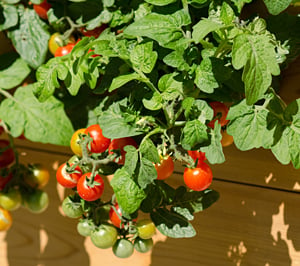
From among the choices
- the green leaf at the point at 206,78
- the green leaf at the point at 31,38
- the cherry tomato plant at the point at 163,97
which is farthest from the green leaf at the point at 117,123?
the green leaf at the point at 31,38

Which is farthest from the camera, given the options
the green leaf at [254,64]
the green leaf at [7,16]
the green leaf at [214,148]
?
the green leaf at [7,16]

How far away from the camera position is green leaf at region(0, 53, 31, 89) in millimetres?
812

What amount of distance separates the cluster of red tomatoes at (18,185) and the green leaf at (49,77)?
0.68 feet

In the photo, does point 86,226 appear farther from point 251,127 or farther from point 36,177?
point 251,127

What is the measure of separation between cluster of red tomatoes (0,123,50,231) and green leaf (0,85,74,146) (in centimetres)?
5

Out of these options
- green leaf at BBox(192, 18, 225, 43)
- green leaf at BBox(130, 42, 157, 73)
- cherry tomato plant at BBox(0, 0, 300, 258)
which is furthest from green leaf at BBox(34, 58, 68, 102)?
green leaf at BBox(192, 18, 225, 43)

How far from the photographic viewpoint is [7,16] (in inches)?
30.9

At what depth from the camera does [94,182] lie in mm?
636

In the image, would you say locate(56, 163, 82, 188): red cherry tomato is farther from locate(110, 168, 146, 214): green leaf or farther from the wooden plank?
the wooden plank

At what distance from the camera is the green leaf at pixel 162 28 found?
0.55 m

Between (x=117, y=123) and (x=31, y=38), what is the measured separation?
0.29m

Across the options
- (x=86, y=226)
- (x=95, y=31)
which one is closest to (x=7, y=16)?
(x=95, y=31)

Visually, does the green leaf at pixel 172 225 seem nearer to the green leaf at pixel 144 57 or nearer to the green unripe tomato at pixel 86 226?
the green unripe tomato at pixel 86 226

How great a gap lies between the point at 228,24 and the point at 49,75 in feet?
0.87
